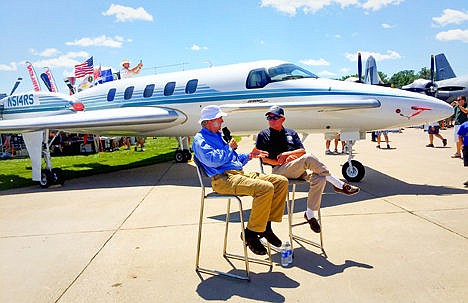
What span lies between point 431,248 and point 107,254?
3993 millimetres

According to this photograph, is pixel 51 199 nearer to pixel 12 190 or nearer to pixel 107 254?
pixel 12 190

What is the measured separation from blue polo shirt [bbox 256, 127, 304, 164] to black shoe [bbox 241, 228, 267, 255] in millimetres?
1177

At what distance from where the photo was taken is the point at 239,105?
841cm

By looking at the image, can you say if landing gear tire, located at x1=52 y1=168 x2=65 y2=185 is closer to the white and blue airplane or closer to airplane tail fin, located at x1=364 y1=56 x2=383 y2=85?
the white and blue airplane

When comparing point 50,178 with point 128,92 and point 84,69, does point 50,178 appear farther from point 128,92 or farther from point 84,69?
point 84,69

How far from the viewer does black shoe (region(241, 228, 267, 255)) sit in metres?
3.89

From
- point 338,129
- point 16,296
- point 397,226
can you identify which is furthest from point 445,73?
point 16,296

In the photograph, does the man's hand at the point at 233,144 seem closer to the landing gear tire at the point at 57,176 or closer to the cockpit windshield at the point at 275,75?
the cockpit windshield at the point at 275,75

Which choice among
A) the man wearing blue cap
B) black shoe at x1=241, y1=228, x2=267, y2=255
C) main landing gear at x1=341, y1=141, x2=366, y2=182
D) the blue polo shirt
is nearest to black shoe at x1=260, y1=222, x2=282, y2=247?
black shoe at x1=241, y1=228, x2=267, y2=255

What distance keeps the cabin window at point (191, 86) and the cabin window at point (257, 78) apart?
197cm

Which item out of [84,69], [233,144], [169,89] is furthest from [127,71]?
[233,144]

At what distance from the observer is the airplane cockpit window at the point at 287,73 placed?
880cm

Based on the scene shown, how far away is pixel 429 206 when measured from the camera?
6.19m

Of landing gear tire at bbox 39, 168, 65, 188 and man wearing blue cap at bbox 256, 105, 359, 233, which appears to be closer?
man wearing blue cap at bbox 256, 105, 359, 233
